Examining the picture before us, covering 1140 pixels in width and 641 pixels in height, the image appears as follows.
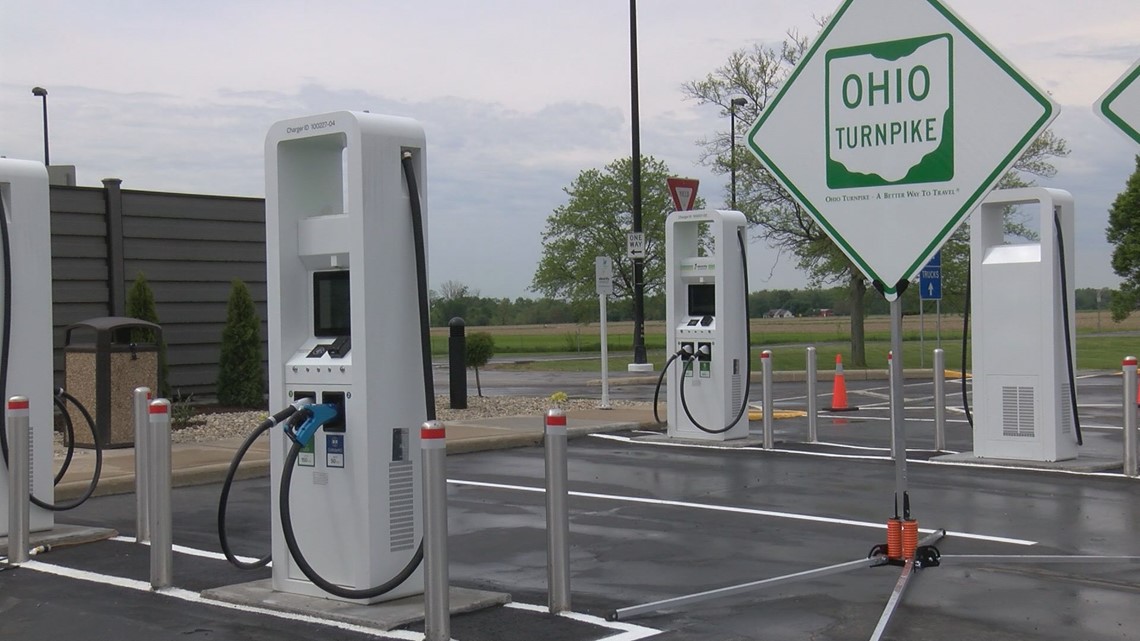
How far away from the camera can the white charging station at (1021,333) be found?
485 inches

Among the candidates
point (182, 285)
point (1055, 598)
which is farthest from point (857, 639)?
point (182, 285)

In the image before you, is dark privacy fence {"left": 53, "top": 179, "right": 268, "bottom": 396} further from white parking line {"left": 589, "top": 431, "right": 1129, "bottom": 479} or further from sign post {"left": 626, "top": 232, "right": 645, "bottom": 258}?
white parking line {"left": 589, "top": 431, "right": 1129, "bottom": 479}

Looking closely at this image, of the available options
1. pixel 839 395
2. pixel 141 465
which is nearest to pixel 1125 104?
pixel 141 465

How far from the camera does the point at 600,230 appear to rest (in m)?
53.4

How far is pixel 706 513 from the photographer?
32.8 feet

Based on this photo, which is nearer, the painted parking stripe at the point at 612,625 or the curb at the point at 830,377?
the painted parking stripe at the point at 612,625

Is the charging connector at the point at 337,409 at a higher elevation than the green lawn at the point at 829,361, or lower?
higher

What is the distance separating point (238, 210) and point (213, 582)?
42.9 feet

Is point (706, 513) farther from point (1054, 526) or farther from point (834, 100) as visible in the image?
point (834, 100)

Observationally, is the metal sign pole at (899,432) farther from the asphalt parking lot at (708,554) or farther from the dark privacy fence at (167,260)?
the dark privacy fence at (167,260)

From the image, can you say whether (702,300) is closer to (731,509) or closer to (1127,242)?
(731,509)

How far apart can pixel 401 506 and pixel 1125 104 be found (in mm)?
4241

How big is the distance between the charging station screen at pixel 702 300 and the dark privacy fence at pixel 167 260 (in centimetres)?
780

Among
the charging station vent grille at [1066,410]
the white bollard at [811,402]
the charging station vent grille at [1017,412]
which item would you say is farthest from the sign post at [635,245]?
the charging station vent grille at [1066,410]
